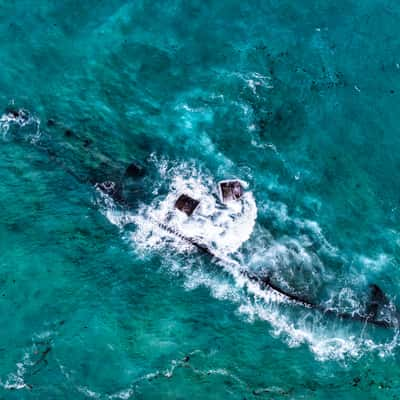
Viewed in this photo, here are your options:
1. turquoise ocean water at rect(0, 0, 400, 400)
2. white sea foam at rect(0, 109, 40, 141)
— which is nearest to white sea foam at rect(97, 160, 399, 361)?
turquoise ocean water at rect(0, 0, 400, 400)

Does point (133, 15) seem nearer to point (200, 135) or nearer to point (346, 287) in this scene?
point (200, 135)

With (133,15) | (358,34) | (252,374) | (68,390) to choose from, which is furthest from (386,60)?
(68,390)

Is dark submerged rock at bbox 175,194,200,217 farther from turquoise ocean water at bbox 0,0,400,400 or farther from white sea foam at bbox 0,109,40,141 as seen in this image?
white sea foam at bbox 0,109,40,141

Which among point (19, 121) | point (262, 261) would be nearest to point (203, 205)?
point (262, 261)

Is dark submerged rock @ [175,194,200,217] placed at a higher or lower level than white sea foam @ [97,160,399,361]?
higher

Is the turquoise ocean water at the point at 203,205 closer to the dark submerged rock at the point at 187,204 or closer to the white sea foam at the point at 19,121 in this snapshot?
the white sea foam at the point at 19,121

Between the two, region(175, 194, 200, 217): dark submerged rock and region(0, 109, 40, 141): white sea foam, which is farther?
region(0, 109, 40, 141): white sea foam

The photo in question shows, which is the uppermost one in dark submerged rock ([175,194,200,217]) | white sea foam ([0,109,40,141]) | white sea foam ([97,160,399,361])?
white sea foam ([0,109,40,141])

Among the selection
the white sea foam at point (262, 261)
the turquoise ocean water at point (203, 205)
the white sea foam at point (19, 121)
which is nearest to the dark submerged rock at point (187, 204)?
the white sea foam at point (262, 261)
